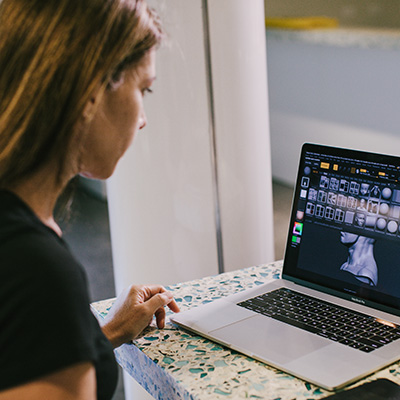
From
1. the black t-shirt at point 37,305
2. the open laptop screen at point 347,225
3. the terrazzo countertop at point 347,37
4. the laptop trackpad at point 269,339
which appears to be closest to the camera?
the black t-shirt at point 37,305

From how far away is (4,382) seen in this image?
618 mm

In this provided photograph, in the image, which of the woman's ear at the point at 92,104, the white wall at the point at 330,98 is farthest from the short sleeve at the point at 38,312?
the white wall at the point at 330,98

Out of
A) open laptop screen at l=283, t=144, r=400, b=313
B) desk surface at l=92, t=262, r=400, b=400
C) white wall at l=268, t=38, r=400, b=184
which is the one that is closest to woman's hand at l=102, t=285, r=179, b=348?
desk surface at l=92, t=262, r=400, b=400

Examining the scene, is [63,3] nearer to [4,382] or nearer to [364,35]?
[4,382]

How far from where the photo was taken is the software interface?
3.41ft

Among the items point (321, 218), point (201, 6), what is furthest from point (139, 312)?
point (201, 6)

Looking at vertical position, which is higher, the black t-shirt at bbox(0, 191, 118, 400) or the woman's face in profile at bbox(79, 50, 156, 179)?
the woman's face in profile at bbox(79, 50, 156, 179)

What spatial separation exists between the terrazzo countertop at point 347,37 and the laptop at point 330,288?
210 cm

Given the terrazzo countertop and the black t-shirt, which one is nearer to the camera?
the black t-shirt

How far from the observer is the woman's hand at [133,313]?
1.00 meters

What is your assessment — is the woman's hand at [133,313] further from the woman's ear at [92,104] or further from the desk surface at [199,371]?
the woman's ear at [92,104]

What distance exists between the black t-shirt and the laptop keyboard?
43 centimetres

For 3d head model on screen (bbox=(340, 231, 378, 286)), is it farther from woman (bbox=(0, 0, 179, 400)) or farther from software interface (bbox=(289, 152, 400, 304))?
woman (bbox=(0, 0, 179, 400))

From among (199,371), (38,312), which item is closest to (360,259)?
(199,371)
